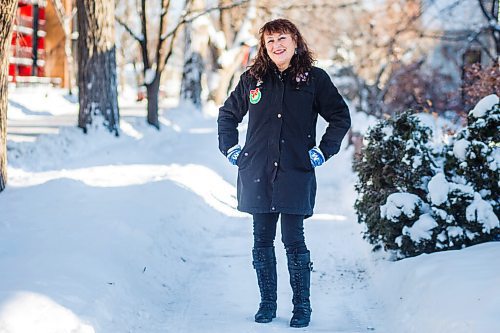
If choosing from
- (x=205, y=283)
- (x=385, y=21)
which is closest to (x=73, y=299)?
(x=205, y=283)

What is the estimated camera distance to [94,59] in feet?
43.5

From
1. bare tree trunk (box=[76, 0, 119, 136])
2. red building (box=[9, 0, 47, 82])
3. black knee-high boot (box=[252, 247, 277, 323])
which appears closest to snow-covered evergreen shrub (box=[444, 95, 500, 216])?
black knee-high boot (box=[252, 247, 277, 323])

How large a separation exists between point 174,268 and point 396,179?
201 cm

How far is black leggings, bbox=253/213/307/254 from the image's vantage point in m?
4.73

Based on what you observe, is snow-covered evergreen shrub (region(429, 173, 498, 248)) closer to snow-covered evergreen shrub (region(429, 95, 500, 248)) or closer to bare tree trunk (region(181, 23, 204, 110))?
snow-covered evergreen shrub (region(429, 95, 500, 248))

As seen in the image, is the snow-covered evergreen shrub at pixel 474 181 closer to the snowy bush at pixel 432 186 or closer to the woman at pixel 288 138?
the snowy bush at pixel 432 186

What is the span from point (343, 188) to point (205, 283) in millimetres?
5997

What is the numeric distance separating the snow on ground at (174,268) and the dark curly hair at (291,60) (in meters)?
1.62

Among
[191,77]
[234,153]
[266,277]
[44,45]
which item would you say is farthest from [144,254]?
[44,45]

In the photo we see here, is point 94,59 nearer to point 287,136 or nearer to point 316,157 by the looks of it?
point 287,136

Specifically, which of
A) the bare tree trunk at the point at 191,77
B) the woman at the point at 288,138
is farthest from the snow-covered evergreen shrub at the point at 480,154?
the bare tree trunk at the point at 191,77

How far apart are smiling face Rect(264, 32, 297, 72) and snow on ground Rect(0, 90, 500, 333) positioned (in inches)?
66.6

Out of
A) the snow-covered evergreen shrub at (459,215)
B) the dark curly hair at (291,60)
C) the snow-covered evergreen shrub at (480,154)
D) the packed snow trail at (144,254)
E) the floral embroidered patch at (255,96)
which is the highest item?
the dark curly hair at (291,60)

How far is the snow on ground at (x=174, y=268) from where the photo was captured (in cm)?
439
